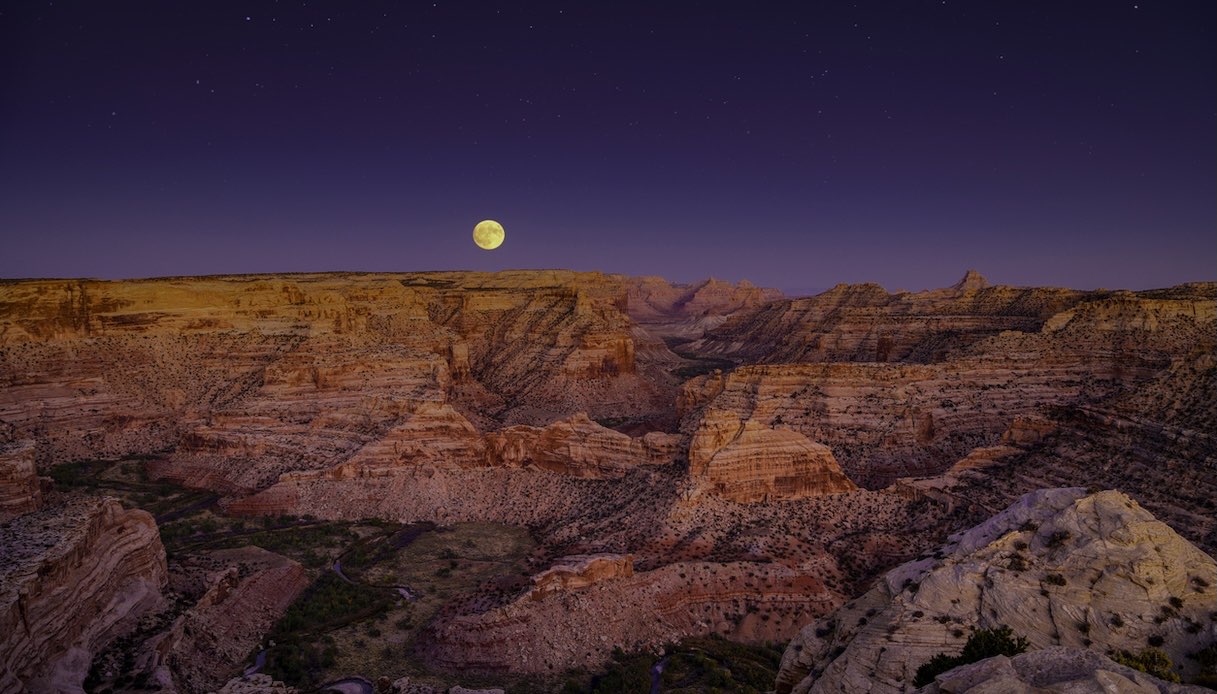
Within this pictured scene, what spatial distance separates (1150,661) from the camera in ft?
44.2

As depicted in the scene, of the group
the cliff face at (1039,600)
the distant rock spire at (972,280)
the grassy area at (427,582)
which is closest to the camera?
the cliff face at (1039,600)

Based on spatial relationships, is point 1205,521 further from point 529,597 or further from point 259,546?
point 259,546

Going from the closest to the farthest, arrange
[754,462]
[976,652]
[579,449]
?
[976,652] < [754,462] < [579,449]

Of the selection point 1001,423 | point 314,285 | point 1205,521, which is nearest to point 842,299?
point 1001,423

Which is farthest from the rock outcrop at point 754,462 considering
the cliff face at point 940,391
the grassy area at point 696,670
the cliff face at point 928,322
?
the cliff face at point 928,322

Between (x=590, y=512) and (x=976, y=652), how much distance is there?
101 ft

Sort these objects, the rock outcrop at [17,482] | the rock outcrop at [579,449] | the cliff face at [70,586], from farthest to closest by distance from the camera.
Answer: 1. the rock outcrop at [579,449]
2. the rock outcrop at [17,482]
3. the cliff face at [70,586]

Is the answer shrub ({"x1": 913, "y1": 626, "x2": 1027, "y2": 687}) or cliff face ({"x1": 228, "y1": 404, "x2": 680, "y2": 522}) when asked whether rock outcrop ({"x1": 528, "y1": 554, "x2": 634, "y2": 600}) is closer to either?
cliff face ({"x1": 228, "y1": 404, "x2": 680, "y2": 522})

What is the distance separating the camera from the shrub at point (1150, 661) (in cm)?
1269

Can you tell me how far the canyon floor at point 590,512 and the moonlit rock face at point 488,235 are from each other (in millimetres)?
23193

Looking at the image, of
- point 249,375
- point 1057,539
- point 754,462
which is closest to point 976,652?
point 1057,539

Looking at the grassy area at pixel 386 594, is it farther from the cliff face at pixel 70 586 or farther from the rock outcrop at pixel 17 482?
the rock outcrop at pixel 17 482

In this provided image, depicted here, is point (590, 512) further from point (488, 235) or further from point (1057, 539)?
point (488, 235)

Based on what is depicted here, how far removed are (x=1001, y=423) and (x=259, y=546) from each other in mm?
51222
